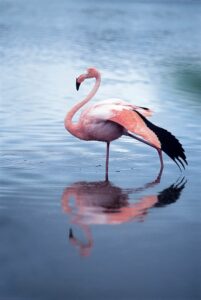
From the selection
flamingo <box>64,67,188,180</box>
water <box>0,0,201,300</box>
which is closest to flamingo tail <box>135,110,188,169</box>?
flamingo <box>64,67,188,180</box>

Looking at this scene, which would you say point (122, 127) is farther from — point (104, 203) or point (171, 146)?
point (104, 203)

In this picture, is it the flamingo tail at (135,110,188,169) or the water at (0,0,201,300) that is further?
the flamingo tail at (135,110,188,169)

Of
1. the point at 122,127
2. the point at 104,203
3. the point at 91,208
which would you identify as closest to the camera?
the point at 91,208

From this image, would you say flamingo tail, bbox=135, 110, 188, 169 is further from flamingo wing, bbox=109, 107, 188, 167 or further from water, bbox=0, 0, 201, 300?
water, bbox=0, 0, 201, 300

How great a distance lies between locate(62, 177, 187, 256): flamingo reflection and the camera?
6082 mm

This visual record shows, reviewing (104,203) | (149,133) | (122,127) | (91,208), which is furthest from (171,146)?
(91,208)

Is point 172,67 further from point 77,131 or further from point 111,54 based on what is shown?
point 77,131

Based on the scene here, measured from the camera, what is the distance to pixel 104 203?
6816mm

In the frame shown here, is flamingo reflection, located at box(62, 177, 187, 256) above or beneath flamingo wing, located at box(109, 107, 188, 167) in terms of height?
beneath

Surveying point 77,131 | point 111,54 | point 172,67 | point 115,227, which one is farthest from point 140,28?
point 115,227

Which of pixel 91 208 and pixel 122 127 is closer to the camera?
pixel 91 208

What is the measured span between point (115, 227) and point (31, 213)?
0.86 m

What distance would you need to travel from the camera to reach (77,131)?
8.50 meters

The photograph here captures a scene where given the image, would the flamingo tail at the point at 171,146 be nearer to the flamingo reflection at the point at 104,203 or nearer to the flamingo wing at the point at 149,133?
the flamingo wing at the point at 149,133
